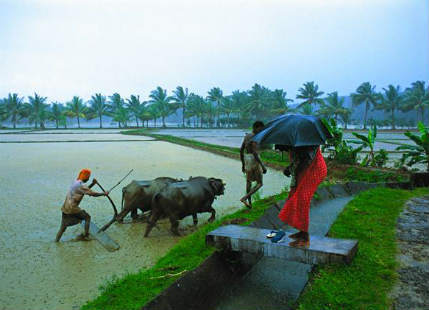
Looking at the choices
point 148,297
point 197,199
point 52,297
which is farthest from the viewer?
point 197,199

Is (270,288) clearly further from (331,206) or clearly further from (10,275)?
(331,206)

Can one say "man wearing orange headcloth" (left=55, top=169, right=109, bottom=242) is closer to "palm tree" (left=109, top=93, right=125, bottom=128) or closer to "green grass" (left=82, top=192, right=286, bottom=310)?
"green grass" (left=82, top=192, right=286, bottom=310)

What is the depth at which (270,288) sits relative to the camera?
402 centimetres

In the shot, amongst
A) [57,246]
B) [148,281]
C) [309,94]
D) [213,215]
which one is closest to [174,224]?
[213,215]

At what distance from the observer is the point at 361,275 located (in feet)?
11.8

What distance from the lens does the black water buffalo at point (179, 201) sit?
614 centimetres

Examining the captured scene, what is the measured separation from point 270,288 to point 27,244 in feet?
12.9

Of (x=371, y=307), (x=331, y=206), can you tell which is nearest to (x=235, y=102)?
(x=331, y=206)

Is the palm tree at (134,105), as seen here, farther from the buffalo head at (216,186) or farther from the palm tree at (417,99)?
the buffalo head at (216,186)

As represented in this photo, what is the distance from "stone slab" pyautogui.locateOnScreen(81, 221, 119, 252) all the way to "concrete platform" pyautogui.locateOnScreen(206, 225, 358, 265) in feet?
6.62

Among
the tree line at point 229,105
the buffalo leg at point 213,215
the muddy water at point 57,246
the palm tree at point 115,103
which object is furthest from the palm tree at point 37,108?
the buffalo leg at point 213,215

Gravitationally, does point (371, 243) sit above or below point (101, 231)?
above

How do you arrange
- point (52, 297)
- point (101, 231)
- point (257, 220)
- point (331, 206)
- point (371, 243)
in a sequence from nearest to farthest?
point (52, 297) < point (371, 243) < point (257, 220) < point (101, 231) < point (331, 206)

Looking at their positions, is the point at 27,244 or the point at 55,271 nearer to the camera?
the point at 55,271
